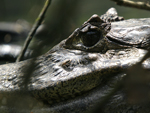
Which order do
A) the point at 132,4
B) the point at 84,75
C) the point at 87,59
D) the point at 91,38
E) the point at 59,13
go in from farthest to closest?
the point at 132,4
the point at 91,38
the point at 87,59
the point at 84,75
the point at 59,13

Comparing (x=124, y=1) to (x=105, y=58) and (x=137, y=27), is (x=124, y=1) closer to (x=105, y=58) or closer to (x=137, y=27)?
(x=137, y=27)

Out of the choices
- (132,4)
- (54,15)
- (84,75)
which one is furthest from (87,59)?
(132,4)

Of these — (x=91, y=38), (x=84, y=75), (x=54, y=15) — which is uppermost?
(x=54, y=15)

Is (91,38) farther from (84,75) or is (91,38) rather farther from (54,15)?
(54,15)

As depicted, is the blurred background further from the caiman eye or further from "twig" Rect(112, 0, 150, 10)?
"twig" Rect(112, 0, 150, 10)

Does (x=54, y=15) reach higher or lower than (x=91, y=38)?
higher

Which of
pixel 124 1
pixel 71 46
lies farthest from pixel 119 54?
pixel 124 1

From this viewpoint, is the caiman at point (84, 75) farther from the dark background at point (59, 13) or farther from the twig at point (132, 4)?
the twig at point (132, 4)
